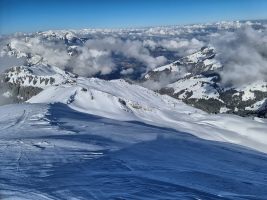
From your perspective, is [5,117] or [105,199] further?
[5,117]

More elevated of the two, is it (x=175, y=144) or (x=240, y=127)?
(x=175, y=144)

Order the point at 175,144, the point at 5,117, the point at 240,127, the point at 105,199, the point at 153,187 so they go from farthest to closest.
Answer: the point at 240,127 < the point at 5,117 < the point at 175,144 < the point at 153,187 < the point at 105,199

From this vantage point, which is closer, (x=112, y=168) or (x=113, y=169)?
(x=113, y=169)

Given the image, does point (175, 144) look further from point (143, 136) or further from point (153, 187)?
point (153, 187)

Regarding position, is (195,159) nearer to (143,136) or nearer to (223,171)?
(223,171)

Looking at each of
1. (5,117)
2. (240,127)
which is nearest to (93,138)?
(5,117)

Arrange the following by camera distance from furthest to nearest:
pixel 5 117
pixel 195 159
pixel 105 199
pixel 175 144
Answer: pixel 5 117 → pixel 175 144 → pixel 195 159 → pixel 105 199

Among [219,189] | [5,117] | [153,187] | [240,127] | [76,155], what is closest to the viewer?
[153,187]

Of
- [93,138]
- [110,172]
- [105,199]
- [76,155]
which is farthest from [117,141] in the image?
[105,199]

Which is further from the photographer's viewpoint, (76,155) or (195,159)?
(195,159)
